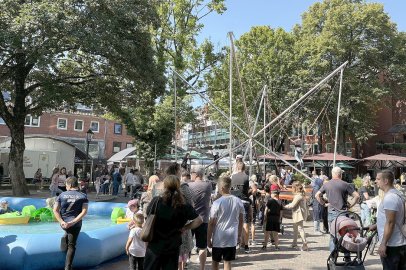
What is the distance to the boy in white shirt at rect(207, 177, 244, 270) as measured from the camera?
6.43m

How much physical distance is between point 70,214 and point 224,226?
2.67 metres

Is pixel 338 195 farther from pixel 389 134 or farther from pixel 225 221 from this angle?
pixel 389 134

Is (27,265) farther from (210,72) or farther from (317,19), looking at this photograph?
(317,19)

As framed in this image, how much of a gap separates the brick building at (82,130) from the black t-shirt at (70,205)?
4827cm

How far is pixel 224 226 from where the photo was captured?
6434 mm

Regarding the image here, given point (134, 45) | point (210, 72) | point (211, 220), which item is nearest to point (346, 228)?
point (211, 220)

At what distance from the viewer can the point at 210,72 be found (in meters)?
34.9

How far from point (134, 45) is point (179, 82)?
11.0m

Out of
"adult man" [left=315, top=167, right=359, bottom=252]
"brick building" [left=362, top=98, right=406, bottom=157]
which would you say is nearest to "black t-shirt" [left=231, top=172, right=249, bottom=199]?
"adult man" [left=315, top=167, right=359, bottom=252]

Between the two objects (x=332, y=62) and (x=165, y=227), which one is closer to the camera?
(x=165, y=227)

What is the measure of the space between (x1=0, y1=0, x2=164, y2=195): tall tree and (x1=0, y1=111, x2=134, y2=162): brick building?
31910 mm

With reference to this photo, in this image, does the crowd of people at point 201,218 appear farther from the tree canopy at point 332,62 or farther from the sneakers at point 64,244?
the tree canopy at point 332,62

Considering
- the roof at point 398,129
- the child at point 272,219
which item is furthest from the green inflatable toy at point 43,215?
the roof at point 398,129

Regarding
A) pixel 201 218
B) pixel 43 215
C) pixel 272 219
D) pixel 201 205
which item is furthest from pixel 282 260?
pixel 43 215
